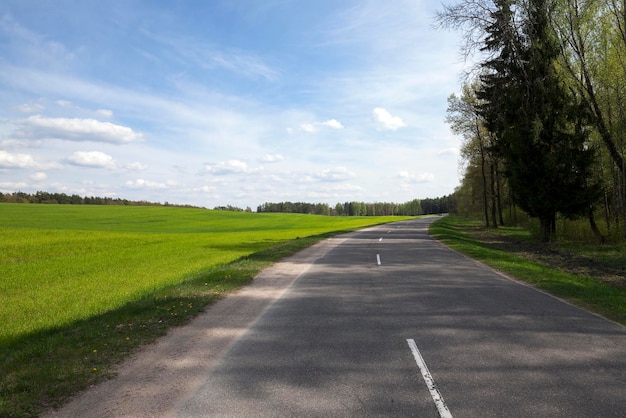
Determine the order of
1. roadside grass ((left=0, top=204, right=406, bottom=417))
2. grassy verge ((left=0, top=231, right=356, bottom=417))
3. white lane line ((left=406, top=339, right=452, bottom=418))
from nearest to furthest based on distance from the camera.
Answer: white lane line ((left=406, top=339, right=452, bottom=418)), grassy verge ((left=0, top=231, right=356, bottom=417)), roadside grass ((left=0, top=204, right=406, bottom=417))

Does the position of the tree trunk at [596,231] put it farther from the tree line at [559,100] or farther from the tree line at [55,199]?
the tree line at [55,199]

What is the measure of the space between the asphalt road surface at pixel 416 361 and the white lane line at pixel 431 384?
0.4 inches

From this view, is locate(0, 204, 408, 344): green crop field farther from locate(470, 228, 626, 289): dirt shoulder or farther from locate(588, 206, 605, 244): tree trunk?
locate(588, 206, 605, 244): tree trunk

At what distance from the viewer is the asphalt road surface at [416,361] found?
13.2 ft

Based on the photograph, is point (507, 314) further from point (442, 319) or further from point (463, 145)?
point (463, 145)

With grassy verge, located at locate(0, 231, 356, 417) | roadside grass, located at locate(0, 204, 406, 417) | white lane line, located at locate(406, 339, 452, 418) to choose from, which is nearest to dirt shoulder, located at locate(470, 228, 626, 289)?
white lane line, located at locate(406, 339, 452, 418)

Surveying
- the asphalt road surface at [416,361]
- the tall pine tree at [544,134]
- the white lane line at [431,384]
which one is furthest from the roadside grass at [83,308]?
the tall pine tree at [544,134]

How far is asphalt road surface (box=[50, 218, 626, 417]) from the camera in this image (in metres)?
4.01

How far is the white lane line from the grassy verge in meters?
3.75

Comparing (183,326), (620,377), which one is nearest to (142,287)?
(183,326)

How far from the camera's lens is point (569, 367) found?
4945 mm

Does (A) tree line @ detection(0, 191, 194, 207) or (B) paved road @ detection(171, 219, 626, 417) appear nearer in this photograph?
(B) paved road @ detection(171, 219, 626, 417)

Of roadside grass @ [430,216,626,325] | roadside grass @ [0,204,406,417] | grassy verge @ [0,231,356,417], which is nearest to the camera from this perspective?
grassy verge @ [0,231,356,417]

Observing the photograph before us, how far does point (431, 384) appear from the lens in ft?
14.6
